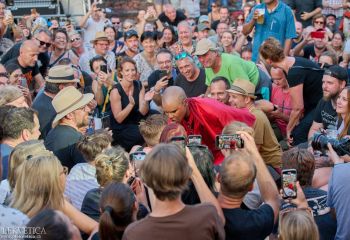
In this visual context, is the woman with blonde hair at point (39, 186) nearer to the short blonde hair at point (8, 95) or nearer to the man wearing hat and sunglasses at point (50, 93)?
the short blonde hair at point (8, 95)

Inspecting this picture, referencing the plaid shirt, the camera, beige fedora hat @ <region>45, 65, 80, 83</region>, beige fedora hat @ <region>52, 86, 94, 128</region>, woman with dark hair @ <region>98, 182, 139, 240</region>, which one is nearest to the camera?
woman with dark hair @ <region>98, 182, 139, 240</region>

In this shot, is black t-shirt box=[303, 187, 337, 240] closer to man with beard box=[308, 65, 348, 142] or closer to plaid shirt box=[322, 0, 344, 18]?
man with beard box=[308, 65, 348, 142]

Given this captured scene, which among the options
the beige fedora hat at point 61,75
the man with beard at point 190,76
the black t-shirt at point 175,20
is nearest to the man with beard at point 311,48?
the black t-shirt at point 175,20

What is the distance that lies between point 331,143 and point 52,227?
7.97ft

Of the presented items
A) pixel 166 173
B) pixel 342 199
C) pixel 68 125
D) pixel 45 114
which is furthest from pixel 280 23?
pixel 166 173

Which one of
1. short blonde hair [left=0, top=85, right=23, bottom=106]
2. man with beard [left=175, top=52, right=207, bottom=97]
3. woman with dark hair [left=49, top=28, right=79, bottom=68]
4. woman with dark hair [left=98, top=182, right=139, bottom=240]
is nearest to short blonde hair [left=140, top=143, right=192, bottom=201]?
woman with dark hair [left=98, top=182, right=139, bottom=240]

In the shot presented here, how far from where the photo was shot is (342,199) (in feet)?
13.9

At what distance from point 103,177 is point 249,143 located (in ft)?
3.06

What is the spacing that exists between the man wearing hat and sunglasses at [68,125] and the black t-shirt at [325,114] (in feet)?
7.12

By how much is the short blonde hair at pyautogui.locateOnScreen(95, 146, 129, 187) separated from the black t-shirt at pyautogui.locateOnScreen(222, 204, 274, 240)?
84cm

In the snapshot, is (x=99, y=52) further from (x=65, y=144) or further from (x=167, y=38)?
(x=65, y=144)

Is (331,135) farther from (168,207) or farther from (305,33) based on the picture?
(305,33)

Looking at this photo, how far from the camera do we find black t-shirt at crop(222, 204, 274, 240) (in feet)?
11.4

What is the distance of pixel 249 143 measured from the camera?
3969mm
